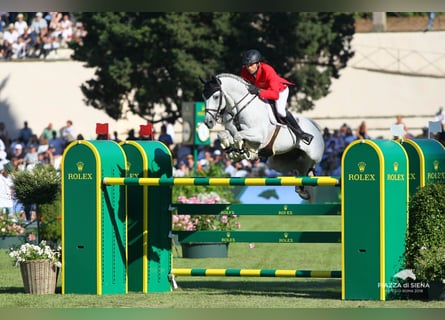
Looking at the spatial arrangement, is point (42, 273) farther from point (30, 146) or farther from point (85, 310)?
point (30, 146)

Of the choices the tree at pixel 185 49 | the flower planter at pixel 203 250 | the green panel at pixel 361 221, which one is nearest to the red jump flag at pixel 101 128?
the green panel at pixel 361 221

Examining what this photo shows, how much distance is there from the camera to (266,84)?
1186 cm

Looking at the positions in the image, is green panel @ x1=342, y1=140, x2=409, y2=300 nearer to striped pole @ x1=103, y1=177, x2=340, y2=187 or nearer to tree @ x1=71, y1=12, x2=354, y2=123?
striped pole @ x1=103, y1=177, x2=340, y2=187

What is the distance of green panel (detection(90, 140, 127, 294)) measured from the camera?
10.9 meters

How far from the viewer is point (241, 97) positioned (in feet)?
38.1

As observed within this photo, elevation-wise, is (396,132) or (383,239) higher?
(396,132)

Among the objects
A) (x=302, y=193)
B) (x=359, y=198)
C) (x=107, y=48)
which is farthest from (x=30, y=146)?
(x=359, y=198)

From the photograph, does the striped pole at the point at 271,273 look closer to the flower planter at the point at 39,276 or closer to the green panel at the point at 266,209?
the green panel at the point at 266,209

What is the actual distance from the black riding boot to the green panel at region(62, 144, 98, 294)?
220cm

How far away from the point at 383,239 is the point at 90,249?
267 cm

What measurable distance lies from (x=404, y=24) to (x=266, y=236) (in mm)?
26237

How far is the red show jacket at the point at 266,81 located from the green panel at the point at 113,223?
1.54 metres

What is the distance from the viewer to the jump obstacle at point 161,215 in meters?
10.2

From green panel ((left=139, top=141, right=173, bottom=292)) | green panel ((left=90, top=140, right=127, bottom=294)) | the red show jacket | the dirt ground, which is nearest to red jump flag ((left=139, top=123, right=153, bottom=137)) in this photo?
green panel ((left=139, top=141, right=173, bottom=292))
